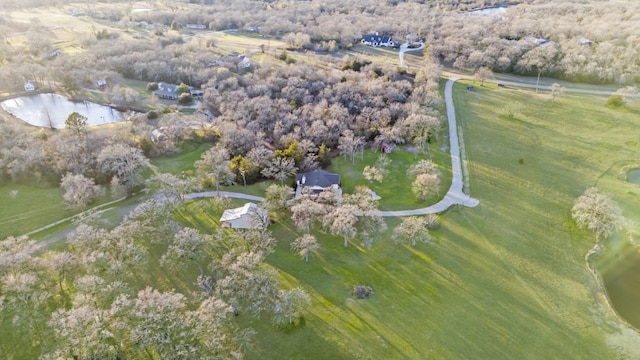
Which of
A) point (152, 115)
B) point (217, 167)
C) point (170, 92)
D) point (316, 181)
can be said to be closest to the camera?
point (217, 167)

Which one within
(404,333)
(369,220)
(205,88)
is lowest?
(404,333)

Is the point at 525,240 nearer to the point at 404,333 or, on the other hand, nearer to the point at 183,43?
the point at 404,333

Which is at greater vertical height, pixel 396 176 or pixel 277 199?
pixel 277 199

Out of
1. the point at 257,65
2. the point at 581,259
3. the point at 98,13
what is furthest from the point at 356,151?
the point at 98,13

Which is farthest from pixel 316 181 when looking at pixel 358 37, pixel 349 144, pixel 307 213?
pixel 358 37

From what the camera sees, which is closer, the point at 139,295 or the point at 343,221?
the point at 139,295

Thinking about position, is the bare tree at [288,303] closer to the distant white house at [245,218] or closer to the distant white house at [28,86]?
the distant white house at [245,218]

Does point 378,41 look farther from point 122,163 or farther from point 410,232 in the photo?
point 410,232
